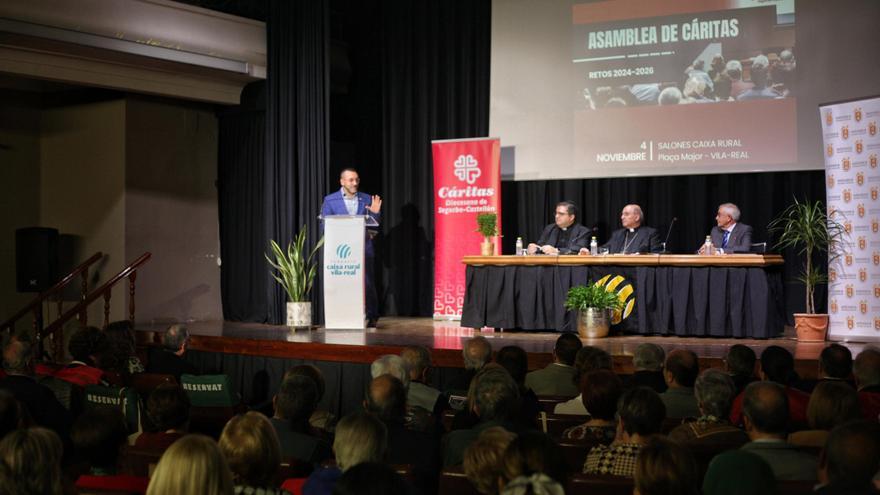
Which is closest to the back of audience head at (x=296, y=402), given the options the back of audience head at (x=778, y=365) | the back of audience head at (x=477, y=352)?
the back of audience head at (x=477, y=352)

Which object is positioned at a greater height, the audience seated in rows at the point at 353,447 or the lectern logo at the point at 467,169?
the lectern logo at the point at 467,169

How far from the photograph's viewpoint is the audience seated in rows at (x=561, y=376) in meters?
4.81

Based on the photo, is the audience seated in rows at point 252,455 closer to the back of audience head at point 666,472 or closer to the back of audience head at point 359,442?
the back of audience head at point 359,442

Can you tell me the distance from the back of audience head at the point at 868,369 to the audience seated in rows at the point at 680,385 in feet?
2.18

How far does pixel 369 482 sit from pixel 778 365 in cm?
296

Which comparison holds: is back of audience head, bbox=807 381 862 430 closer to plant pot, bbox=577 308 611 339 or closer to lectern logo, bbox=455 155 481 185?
plant pot, bbox=577 308 611 339

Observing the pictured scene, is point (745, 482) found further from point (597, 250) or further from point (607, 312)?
point (597, 250)

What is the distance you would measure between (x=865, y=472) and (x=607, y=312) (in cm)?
561

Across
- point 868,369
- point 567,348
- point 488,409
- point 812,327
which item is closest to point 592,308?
point 812,327

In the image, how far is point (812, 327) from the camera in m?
7.60

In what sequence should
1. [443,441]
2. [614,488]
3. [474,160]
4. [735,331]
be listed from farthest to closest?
[474,160]
[735,331]
[443,441]
[614,488]

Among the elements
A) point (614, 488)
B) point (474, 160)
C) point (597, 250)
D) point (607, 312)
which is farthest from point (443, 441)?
point (474, 160)

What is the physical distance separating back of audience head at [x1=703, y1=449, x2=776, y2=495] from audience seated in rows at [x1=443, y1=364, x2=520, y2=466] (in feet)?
2.99

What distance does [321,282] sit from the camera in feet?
33.8
